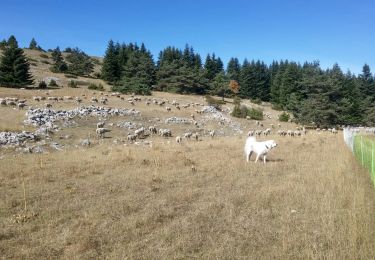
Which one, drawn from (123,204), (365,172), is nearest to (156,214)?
(123,204)

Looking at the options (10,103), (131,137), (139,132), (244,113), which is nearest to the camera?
(131,137)

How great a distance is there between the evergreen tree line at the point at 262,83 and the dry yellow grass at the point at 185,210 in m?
39.3

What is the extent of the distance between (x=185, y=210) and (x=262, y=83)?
81519 millimetres

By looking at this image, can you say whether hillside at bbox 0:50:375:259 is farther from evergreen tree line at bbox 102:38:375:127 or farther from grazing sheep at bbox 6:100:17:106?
evergreen tree line at bbox 102:38:375:127

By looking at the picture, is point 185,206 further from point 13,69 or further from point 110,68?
point 110,68

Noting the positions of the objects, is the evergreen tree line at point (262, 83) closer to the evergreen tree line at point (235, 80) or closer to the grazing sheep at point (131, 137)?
the evergreen tree line at point (235, 80)

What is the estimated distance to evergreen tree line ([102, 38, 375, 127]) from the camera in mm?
53594

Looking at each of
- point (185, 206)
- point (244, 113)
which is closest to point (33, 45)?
point (244, 113)

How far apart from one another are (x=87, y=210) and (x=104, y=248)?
8.64ft

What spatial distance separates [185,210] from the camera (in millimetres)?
9883

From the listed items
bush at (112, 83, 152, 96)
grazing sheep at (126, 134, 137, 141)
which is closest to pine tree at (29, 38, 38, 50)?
bush at (112, 83, 152, 96)

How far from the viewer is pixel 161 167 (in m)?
15.8

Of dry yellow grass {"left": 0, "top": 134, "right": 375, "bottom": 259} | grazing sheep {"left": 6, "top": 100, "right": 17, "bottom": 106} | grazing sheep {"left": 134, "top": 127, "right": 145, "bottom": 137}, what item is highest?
grazing sheep {"left": 6, "top": 100, "right": 17, "bottom": 106}

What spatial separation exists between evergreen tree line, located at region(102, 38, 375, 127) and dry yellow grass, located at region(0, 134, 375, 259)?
3930 cm
